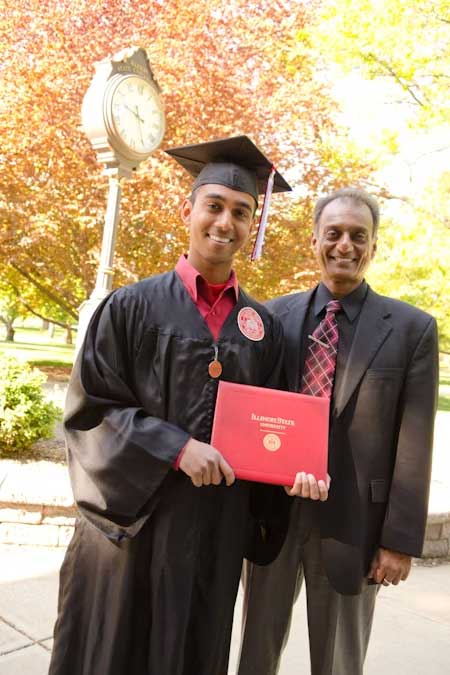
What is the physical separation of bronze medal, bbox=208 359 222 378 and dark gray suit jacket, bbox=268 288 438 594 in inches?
13.1

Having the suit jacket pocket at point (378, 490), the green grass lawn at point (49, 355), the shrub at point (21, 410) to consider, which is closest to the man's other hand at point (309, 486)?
the suit jacket pocket at point (378, 490)

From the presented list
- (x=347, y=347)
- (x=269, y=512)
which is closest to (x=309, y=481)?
(x=269, y=512)

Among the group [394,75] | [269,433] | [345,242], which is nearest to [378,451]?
[269,433]

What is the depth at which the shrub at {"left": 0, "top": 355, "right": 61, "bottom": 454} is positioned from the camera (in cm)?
442

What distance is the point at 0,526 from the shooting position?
12.0 ft

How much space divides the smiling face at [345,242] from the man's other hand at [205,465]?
90 centimetres

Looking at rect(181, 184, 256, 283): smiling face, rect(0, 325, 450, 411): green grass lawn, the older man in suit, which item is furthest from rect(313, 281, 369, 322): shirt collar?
rect(0, 325, 450, 411): green grass lawn

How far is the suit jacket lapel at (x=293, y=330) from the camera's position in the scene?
2.07 meters

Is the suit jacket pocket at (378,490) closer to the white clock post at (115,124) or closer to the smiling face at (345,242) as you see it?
the smiling face at (345,242)

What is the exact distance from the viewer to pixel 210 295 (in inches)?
79.2

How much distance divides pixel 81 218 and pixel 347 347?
712cm

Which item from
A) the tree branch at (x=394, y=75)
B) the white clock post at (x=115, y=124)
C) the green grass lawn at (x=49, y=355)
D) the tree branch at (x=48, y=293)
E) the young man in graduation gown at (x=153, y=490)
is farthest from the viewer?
the green grass lawn at (x=49, y=355)

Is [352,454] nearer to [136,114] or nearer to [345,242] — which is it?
[345,242]

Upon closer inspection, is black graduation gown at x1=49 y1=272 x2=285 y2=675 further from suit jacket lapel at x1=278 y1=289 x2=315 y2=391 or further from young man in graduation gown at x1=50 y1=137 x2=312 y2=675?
suit jacket lapel at x1=278 y1=289 x2=315 y2=391
